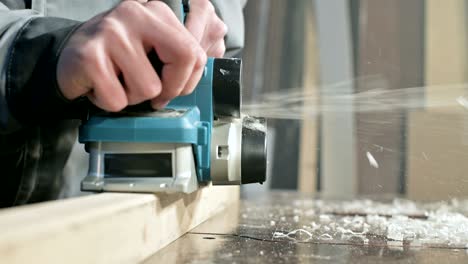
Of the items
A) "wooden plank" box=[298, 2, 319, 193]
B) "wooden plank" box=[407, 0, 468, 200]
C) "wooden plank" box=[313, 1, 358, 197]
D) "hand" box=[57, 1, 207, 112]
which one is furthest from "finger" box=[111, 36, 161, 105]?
"wooden plank" box=[298, 2, 319, 193]

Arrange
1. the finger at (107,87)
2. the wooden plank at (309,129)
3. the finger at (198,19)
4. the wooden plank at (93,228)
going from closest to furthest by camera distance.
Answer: the wooden plank at (93,228) < the finger at (107,87) < the finger at (198,19) < the wooden plank at (309,129)

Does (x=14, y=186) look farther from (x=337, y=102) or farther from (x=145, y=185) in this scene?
(x=337, y=102)

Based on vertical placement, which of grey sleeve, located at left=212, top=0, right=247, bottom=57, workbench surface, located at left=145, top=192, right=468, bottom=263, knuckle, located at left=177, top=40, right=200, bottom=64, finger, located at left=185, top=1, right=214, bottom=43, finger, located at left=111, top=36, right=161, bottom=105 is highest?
grey sleeve, located at left=212, top=0, right=247, bottom=57

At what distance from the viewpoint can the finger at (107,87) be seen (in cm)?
50

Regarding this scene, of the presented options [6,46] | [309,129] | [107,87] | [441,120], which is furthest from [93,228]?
[309,129]

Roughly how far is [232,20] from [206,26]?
0.39m

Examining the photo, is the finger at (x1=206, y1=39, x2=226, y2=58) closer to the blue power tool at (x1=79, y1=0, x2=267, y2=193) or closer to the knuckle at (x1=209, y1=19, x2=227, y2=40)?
the knuckle at (x1=209, y1=19, x2=227, y2=40)

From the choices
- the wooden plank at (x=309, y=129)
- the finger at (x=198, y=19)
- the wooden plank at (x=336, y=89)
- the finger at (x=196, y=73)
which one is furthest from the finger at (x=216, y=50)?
the wooden plank at (x=309, y=129)

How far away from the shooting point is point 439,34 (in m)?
1.67

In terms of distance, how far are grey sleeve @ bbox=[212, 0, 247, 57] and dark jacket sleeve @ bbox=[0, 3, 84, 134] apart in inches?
22.8

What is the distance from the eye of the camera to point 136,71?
0.52 metres

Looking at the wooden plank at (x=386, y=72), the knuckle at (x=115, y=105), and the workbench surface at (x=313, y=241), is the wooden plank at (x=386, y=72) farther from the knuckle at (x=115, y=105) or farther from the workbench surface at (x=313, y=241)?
the knuckle at (x=115, y=105)

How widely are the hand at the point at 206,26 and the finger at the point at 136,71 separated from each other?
0.54 feet

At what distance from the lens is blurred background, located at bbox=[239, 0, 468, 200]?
1449mm
